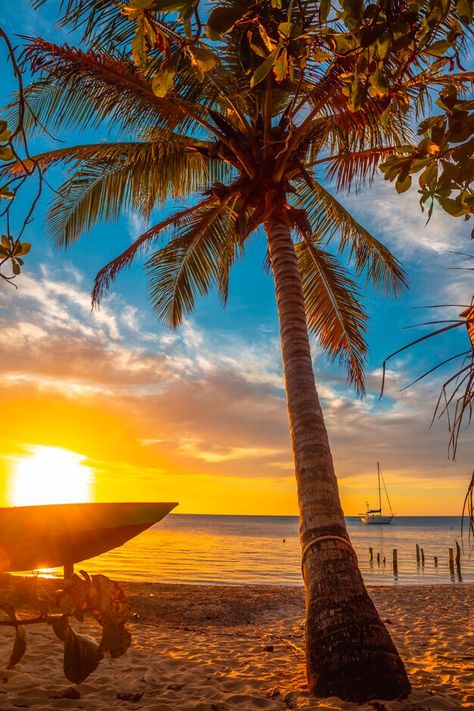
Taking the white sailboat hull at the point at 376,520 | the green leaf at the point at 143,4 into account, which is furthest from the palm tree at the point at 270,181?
the white sailboat hull at the point at 376,520

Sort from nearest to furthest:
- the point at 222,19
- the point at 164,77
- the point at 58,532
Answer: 1. the point at 58,532
2. the point at 222,19
3. the point at 164,77

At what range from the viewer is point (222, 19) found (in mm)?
1587

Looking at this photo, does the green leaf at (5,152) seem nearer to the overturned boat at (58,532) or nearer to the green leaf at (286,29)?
the green leaf at (286,29)

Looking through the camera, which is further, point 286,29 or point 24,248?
point 24,248

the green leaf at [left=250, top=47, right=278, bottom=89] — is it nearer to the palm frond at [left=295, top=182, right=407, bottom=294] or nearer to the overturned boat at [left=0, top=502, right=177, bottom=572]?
the overturned boat at [left=0, top=502, right=177, bottom=572]

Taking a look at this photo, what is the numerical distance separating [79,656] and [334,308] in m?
9.67

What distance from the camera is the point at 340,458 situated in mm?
43062

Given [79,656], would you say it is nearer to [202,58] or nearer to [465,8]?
[202,58]

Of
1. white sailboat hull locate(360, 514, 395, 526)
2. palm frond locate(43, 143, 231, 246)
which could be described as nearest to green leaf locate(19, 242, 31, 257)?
palm frond locate(43, 143, 231, 246)

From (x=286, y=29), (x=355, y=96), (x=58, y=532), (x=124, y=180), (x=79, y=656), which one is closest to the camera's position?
(x=58, y=532)

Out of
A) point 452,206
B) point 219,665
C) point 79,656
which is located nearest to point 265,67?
point 452,206

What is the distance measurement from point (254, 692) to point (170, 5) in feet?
17.6

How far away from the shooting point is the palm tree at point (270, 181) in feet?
14.0

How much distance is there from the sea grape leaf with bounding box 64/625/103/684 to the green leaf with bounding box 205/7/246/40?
64.8 inches
